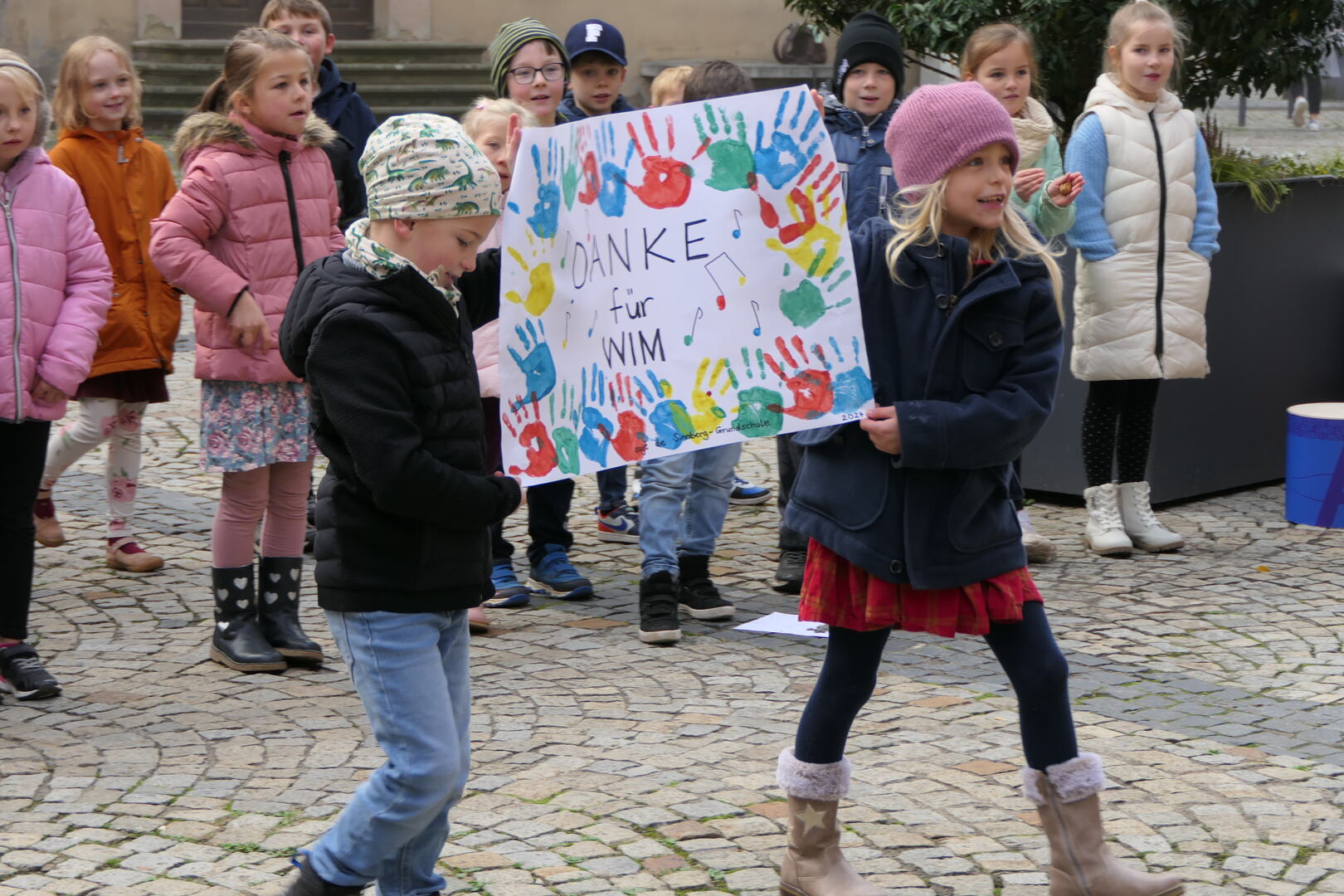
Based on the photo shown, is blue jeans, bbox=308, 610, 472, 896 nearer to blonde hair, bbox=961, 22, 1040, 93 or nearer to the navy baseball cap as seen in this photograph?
the navy baseball cap

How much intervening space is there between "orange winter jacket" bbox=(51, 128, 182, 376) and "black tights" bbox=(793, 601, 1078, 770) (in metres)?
3.43

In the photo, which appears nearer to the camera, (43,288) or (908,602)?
(908,602)

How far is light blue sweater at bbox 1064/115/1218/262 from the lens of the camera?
6438mm

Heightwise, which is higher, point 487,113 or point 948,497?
point 487,113

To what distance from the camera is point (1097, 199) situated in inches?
255

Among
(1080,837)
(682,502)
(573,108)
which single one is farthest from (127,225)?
A: (1080,837)

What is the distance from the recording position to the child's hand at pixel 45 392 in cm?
478

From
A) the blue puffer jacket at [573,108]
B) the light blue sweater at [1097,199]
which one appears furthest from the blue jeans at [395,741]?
the light blue sweater at [1097,199]

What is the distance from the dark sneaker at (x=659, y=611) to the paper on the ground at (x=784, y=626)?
274 mm

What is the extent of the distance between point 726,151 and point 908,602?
1.19 metres

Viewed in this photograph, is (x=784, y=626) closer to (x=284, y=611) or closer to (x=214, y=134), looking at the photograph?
(x=284, y=611)

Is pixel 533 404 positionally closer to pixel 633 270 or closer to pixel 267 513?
pixel 633 270

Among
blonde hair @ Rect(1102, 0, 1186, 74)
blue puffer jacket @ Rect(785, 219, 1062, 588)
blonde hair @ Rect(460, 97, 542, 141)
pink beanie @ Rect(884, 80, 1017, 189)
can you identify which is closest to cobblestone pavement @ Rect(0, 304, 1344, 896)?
blue puffer jacket @ Rect(785, 219, 1062, 588)

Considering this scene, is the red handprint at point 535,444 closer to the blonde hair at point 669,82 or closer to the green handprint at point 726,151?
the green handprint at point 726,151
